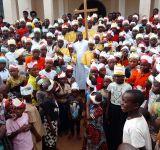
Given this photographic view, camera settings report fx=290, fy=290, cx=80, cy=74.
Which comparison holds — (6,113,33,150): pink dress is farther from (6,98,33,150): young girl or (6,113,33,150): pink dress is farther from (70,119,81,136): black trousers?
(70,119,81,136): black trousers

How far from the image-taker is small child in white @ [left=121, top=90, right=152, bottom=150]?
3143 mm

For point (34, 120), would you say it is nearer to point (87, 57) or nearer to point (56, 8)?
point (87, 57)

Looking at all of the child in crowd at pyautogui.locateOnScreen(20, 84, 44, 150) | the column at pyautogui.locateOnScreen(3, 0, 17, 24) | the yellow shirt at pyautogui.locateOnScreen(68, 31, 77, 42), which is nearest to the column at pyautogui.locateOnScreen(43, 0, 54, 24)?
the column at pyautogui.locateOnScreen(3, 0, 17, 24)

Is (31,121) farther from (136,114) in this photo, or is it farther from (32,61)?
(32,61)

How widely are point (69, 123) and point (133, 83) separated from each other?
1.66 meters

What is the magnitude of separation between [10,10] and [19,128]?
1166 cm

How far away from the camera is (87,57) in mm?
8359

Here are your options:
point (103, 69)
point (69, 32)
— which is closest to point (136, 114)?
point (103, 69)

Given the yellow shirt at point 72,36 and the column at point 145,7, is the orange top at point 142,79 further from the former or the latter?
the column at point 145,7

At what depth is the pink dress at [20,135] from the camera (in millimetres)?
4086

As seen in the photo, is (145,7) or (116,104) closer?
(116,104)

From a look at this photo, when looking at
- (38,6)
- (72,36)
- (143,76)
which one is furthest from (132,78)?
(38,6)

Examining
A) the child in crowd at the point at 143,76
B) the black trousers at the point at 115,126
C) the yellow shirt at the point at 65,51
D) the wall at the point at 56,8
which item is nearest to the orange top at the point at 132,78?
the child in crowd at the point at 143,76

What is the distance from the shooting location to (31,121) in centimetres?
438
